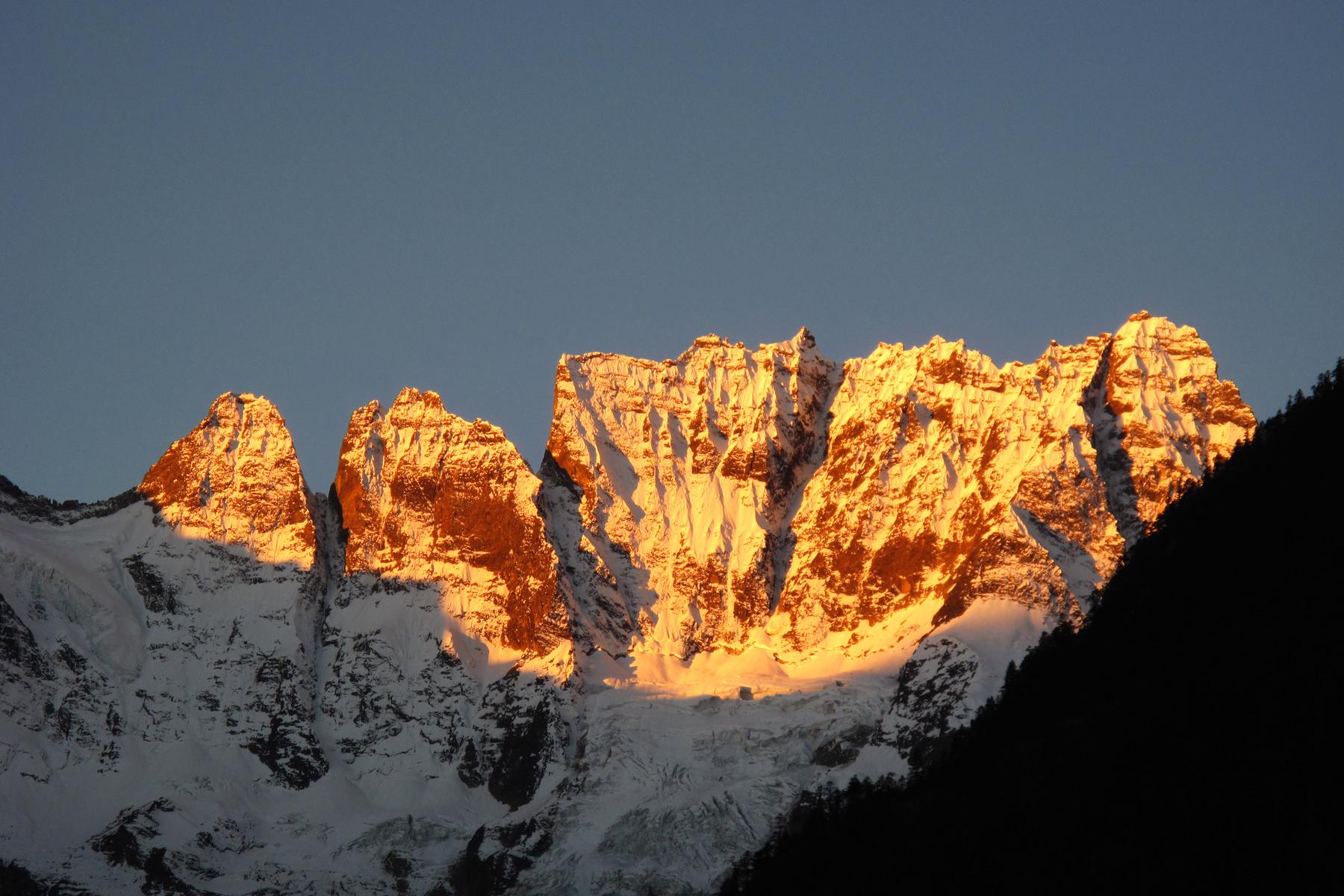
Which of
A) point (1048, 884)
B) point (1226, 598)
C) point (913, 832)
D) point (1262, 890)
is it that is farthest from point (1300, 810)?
point (913, 832)

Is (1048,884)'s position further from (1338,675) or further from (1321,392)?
(1321,392)

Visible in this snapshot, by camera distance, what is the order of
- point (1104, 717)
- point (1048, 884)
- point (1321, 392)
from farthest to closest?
point (1321, 392)
point (1104, 717)
point (1048, 884)

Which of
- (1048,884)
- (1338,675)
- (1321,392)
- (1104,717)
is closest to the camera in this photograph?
(1338,675)

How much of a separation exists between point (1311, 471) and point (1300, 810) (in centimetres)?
2855

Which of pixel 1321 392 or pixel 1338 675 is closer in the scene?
pixel 1338 675

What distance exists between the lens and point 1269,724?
114750 millimetres

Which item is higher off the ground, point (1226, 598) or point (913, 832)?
point (1226, 598)

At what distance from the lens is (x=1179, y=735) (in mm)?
121562

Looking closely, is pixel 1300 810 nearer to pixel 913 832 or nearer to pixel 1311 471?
pixel 1311 471

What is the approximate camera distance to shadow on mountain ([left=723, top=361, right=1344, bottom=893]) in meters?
111

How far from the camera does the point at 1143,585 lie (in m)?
145

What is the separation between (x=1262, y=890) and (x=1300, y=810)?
4.34 m

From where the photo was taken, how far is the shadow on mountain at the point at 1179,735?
363 ft

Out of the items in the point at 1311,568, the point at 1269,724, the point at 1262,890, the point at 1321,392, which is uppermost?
the point at 1321,392
